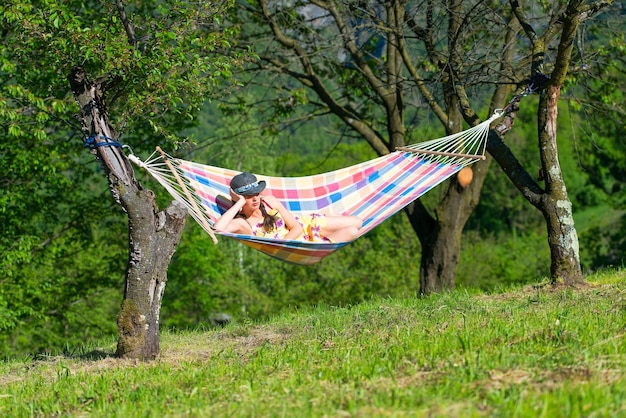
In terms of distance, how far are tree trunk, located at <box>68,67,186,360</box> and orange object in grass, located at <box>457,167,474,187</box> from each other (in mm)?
3488

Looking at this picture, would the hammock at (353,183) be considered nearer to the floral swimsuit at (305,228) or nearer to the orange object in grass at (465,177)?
the floral swimsuit at (305,228)

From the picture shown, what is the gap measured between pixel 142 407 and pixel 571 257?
3561 millimetres

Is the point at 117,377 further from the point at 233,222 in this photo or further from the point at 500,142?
the point at 500,142

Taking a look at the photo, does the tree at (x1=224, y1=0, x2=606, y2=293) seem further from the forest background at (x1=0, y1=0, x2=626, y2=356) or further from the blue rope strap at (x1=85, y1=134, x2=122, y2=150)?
the blue rope strap at (x1=85, y1=134, x2=122, y2=150)

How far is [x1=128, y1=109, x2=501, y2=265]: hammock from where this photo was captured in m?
5.45

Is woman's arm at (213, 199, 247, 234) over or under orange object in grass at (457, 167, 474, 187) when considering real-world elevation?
under

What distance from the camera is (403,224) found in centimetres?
2220

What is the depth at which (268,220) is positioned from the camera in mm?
5684

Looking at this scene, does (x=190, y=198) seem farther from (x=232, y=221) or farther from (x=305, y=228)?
(x=305, y=228)

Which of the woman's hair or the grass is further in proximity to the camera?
the woman's hair

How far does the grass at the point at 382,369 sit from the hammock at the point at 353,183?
78cm

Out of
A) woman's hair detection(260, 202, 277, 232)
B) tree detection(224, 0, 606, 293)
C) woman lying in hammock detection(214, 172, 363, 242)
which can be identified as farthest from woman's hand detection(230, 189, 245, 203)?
tree detection(224, 0, 606, 293)

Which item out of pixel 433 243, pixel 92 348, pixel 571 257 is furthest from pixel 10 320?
pixel 571 257

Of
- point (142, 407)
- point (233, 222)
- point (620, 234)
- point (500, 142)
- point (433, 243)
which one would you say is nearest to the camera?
point (142, 407)
